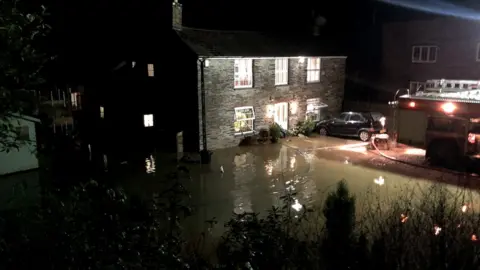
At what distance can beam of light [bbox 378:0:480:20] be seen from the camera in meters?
24.4

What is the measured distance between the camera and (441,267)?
5352 millimetres

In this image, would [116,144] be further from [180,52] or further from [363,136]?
[363,136]

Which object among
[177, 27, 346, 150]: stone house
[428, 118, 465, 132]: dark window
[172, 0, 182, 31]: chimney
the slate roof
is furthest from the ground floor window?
[428, 118, 465, 132]: dark window

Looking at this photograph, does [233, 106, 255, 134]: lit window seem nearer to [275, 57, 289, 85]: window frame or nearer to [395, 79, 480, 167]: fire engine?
[275, 57, 289, 85]: window frame

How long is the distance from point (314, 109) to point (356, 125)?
3495 mm

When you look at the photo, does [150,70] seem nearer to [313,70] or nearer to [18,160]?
[18,160]

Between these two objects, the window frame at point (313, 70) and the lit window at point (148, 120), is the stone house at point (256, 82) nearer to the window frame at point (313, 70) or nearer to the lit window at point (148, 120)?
the window frame at point (313, 70)

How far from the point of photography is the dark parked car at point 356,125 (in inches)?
916

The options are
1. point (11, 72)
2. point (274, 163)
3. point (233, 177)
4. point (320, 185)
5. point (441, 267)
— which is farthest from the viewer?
point (274, 163)

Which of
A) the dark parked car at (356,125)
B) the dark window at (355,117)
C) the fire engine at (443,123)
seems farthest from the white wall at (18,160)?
the dark window at (355,117)

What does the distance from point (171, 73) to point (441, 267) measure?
17.9 metres

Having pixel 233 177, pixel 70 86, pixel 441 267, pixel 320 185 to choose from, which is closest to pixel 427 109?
pixel 320 185

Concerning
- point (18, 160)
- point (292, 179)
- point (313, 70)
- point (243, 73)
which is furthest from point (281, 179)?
point (313, 70)

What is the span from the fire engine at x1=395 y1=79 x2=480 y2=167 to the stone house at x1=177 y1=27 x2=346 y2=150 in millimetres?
7468
